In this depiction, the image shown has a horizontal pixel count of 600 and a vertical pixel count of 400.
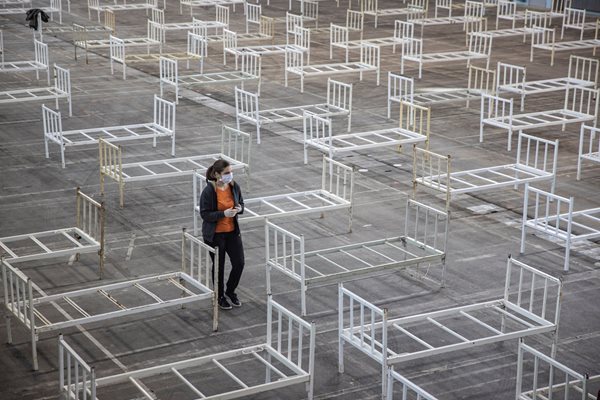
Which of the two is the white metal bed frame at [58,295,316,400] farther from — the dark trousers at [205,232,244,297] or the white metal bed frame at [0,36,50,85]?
the white metal bed frame at [0,36,50,85]

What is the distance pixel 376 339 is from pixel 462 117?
13841mm

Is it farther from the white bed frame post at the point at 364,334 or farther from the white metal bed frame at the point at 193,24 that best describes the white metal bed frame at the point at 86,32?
the white bed frame post at the point at 364,334

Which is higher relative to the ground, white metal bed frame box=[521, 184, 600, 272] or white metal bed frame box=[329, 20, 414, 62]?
white metal bed frame box=[329, 20, 414, 62]

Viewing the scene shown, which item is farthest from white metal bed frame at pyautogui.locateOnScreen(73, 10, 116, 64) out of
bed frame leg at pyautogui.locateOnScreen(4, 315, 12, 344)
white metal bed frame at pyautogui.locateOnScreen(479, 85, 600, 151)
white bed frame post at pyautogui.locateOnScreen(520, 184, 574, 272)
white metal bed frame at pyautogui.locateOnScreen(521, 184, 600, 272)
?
bed frame leg at pyautogui.locateOnScreen(4, 315, 12, 344)

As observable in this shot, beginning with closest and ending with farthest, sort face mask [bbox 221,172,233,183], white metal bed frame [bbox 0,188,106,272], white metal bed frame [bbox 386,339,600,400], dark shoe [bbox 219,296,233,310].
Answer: white metal bed frame [bbox 386,339,600,400], face mask [bbox 221,172,233,183], dark shoe [bbox 219,296,233,310], white metal bed frame [bbox 0,188,106,272]

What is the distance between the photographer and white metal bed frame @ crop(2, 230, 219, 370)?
12.9m

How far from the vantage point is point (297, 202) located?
17688mm

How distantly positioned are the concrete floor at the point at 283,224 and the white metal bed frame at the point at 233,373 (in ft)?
0.96

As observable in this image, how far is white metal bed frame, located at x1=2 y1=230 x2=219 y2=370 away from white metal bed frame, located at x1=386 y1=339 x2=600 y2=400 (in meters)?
2.98

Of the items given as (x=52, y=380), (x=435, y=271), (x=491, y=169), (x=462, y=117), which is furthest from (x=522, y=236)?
(x=462, y=117)

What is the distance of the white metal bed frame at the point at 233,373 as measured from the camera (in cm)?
1099

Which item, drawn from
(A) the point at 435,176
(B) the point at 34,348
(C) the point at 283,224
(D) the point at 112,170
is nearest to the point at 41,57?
(D) the point at 112,170

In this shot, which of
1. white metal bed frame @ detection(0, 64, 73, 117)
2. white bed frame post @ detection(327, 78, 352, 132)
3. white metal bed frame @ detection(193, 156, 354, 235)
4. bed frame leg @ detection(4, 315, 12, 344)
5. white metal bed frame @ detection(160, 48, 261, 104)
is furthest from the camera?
white metal bed frame @ detection(160, 48, 261, 104)

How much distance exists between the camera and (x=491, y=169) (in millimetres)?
19766
